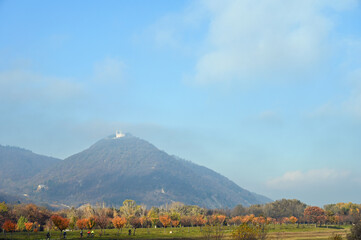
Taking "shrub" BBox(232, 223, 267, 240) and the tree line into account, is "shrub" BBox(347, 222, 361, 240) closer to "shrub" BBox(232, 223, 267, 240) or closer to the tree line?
the tree line

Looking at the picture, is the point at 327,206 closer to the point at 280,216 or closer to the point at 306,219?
the point at 280,216

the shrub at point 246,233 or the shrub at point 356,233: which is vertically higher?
the shrub at point 246,233

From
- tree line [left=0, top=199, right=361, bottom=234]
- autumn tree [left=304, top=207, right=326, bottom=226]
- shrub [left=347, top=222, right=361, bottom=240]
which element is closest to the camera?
shrub [left=347, top=222, right=361, bottom=240]

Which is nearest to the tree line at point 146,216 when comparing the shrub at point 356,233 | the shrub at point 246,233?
the shrub at point 356,233

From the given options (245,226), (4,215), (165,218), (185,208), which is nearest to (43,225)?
(4,215)

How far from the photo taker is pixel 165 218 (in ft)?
391

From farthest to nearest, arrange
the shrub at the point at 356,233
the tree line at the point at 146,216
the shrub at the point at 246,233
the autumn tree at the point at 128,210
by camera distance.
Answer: the autumn tree at the point at 128,210
the tree line at the point at 146,216
the shrub at the point at 356,233
the shrub at the point at 246,233

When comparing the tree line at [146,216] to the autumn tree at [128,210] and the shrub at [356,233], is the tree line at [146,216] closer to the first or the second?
the autumn tree at [128,210]

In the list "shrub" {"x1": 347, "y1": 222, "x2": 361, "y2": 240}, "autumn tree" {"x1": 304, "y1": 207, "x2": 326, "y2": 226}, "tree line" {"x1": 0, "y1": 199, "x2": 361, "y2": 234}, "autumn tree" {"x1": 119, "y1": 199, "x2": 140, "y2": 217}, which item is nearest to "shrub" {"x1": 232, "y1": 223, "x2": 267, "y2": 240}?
"shrub" {"x1": 347, "y1": 222, "x2": 361, "y2": 240}

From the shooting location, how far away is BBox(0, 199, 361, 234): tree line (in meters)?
97.4

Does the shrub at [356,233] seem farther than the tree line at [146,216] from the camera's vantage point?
No

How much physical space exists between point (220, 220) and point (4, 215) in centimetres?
7477

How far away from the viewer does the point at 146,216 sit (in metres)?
141

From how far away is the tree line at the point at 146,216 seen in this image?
97.4m
